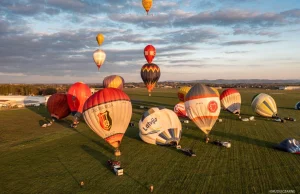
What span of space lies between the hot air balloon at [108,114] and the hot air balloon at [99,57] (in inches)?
1479

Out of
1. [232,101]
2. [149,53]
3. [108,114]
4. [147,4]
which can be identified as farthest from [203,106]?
[149,53]

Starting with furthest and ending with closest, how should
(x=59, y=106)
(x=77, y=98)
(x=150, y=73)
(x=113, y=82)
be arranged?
1. (x=113, y=82)
2. (x=150, y=73)
3. (x=59, y=106)
4. (x=77, y=98)

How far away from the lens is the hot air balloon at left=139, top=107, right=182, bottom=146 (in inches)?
1024

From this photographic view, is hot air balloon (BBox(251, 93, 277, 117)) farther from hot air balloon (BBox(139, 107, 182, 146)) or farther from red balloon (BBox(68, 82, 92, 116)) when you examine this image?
red balloon (BBox(68, 82, 92, 116))

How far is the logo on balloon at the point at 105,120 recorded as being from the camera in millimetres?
23320

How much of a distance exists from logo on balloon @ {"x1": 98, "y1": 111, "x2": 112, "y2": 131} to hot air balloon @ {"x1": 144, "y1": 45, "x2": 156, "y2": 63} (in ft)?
114

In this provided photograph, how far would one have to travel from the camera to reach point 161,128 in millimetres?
26016

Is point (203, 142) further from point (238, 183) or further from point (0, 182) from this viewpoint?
point (0, 182)

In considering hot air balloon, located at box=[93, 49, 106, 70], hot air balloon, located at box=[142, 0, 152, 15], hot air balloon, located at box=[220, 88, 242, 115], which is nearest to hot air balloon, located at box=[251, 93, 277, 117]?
hot air balloon, located at box=[220, 88, 242, 115]

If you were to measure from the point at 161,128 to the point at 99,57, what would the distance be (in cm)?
3879

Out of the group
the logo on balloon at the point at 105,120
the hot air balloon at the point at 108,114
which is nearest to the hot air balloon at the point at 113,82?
the hot air balloon at the point at 108,114

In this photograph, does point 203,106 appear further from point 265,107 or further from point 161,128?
point 265,107

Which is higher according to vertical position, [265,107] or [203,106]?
[203,106]

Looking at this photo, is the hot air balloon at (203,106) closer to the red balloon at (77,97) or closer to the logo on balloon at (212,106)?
the logo on balloon at (212,106)
